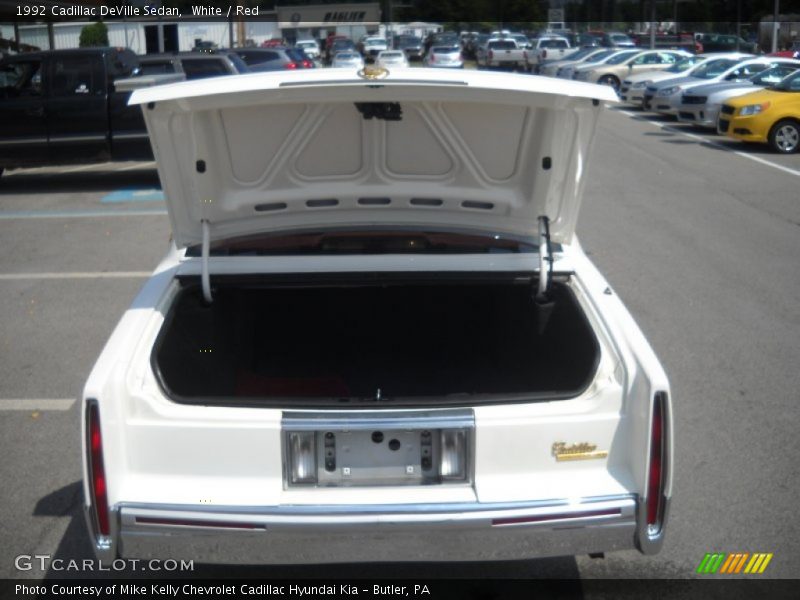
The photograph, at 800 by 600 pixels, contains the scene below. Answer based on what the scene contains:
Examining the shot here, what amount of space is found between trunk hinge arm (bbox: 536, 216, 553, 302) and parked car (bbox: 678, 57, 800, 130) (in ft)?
57.1

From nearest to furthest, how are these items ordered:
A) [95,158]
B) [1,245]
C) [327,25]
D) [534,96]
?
[534,96] → [1,245] → [95,158] → [327,25]

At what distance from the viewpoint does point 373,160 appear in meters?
3.87

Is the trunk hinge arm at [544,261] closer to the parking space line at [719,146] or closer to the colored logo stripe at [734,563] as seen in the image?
the colored logo stripe at [734,563]

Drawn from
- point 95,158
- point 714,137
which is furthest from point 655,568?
point 714,137

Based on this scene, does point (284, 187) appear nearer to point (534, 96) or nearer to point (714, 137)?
point (534, 96)

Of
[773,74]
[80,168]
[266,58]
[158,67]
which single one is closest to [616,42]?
[266,58]

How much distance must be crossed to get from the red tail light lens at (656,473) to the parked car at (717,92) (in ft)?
59.3

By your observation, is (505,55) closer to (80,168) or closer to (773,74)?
(773,74)

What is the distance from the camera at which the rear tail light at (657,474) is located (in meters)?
3.15

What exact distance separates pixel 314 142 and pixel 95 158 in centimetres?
1223

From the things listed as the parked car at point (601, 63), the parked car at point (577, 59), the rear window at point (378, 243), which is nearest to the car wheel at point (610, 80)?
the parked car at point (601, 63)

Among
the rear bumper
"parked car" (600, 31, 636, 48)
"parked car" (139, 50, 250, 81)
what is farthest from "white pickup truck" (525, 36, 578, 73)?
the rear bumper

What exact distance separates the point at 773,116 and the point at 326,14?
233 ft

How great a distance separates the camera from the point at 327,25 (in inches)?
3187
